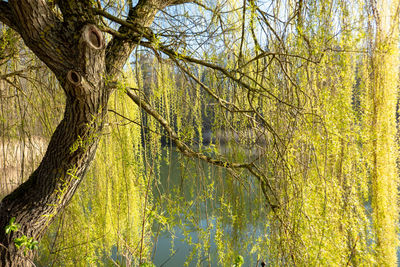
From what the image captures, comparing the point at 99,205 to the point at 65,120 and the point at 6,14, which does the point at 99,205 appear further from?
the point at 6,14

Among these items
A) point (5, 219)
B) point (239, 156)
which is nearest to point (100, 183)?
point (5, 219)

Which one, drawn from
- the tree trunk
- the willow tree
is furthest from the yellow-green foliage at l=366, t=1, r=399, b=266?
the tree trunk

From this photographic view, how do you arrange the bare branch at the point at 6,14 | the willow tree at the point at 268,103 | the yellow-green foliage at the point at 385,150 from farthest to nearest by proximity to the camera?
the yellow-green foliage at the point at 385,150, the bare branch at the point at 6,14, the willow tree at the point at 268,103

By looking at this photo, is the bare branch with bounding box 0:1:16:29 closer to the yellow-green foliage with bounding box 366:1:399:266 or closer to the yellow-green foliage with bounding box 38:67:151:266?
the yellow-green foliage with bounding box 38:67:151:266

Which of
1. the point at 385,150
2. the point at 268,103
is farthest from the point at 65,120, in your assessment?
the point at 385,150

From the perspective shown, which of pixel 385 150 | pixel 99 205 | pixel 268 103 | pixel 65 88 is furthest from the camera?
pixel 99 205

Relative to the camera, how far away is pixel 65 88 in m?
1.28

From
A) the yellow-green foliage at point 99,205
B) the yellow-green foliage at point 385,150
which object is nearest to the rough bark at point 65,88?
the yellow-green foliage at point 99,205

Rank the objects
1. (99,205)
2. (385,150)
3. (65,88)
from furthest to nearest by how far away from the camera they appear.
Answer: (99,205)
(385,150)
(65,88)

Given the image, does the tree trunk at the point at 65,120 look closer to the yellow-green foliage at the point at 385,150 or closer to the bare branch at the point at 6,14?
the bare branch at the point at 6,14

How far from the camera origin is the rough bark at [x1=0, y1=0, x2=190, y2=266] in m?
1.22

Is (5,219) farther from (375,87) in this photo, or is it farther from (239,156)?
(375,87)

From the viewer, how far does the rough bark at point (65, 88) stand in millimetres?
1225

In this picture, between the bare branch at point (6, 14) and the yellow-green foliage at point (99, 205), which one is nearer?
the bare branch at point (6, 14)
